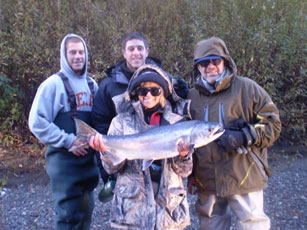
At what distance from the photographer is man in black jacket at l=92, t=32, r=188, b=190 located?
12.2 ft

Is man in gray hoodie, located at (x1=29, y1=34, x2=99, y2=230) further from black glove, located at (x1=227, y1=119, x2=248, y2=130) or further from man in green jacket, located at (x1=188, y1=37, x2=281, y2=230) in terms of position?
black glove, located at (x1=227, y1=119, x2=248, y2=130)

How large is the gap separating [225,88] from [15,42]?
643cm

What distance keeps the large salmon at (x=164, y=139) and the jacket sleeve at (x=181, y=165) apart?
107 millimetres

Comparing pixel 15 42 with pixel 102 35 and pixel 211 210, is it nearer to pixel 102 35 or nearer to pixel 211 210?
pixel 102 35

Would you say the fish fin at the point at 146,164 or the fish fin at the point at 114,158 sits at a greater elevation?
the fish fin at the point at 114,158

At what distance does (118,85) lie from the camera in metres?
3.80

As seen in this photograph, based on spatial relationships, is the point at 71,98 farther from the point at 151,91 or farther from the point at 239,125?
the point at 239,125

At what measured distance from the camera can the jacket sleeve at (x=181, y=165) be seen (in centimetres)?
296

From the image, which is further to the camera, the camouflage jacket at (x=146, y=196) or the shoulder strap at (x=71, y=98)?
the shoulder strap at (x=71, y=98)

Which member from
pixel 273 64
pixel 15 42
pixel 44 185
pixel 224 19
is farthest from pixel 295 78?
pixel 15 42

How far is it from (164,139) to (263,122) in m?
1.16

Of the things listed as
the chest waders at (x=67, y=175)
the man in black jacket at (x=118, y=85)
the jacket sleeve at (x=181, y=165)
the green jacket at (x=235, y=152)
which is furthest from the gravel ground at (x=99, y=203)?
the jacket sleeve at (x=181, y=165)

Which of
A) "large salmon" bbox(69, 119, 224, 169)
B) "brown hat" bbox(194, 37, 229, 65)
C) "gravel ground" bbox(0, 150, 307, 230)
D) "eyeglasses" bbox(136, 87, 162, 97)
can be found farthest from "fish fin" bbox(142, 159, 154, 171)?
"gravel ground" bbox(0, 150, 307, 230)

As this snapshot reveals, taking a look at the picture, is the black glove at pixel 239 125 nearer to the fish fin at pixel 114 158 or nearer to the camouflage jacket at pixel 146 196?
the camouflage jacket at pixel 146 196
